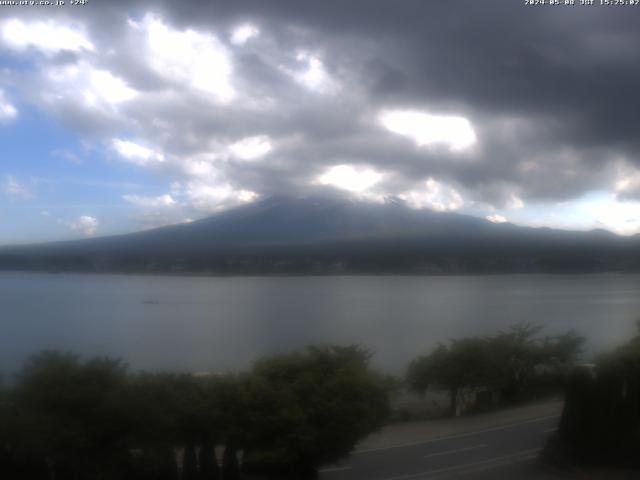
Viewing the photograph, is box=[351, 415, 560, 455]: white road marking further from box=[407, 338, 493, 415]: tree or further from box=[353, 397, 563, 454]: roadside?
box=[407, 338, 493, 415]: tree

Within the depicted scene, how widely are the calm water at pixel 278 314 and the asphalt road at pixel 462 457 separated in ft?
11.6

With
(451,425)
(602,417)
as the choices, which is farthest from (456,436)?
(602,417)

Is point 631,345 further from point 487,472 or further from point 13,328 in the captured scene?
point 13,328

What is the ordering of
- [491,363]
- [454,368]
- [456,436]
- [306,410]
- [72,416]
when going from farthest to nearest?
[454,368]
[491,363]
[456,436]
[306,410]
[72,416]

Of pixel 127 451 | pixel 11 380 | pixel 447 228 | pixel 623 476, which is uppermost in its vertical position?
pixel 447 228

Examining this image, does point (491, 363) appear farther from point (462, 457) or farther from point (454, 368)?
point (462, 457)

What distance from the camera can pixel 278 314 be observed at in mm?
39531

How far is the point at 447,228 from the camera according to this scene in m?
55.8

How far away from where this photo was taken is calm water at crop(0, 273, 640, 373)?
22.8m

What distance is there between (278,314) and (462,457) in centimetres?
2800

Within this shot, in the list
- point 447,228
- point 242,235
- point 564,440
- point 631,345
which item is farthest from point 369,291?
point 564,440

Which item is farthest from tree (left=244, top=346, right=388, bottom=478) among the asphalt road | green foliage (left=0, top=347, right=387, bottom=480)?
the asphalt road

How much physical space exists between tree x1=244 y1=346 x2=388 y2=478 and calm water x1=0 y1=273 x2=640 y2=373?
94.2 inches

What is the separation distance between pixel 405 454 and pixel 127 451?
5.08m
